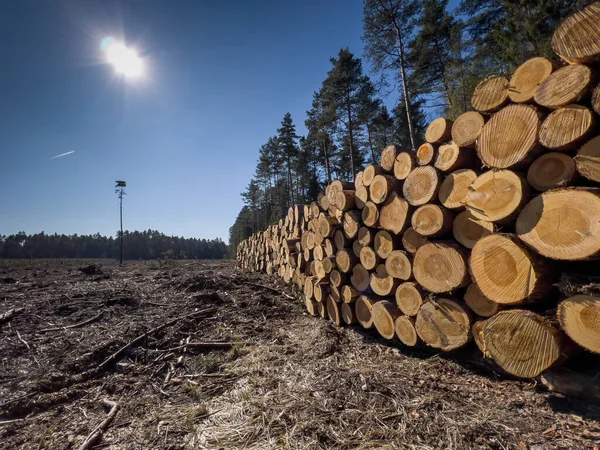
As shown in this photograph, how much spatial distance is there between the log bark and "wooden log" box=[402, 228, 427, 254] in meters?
0.72

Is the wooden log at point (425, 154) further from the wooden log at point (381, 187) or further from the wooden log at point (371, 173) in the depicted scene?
the wooden log at point (371, 173)

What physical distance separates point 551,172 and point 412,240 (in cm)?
150

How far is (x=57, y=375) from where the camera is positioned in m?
3.16

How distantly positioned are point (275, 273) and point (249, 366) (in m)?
6.28

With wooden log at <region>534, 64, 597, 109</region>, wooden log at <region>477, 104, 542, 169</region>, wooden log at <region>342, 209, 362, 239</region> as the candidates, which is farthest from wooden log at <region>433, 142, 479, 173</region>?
wooden log at <region>342, 209, 362, 239</region>

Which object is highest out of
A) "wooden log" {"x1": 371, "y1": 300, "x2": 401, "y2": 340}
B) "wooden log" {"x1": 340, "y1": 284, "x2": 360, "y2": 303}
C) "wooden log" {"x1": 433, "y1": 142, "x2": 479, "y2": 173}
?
"wooden log" {"x1": 433, "y1": 142, "x2": 479, "y2": 173}

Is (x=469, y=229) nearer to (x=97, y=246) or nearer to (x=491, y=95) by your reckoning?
(x=491, y=95)

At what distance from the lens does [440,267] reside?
2906mm

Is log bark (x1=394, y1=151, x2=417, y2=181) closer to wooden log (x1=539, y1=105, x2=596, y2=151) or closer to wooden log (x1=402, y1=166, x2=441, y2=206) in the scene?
wooden log (x1=402, y1=166, x2=441, y2=206)

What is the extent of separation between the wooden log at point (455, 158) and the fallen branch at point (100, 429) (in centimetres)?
408

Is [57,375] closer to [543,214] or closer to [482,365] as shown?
[482,365]

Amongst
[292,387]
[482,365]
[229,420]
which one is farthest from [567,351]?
[229,420]

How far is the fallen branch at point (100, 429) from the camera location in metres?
2.10

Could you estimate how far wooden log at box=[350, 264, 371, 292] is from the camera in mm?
4144
